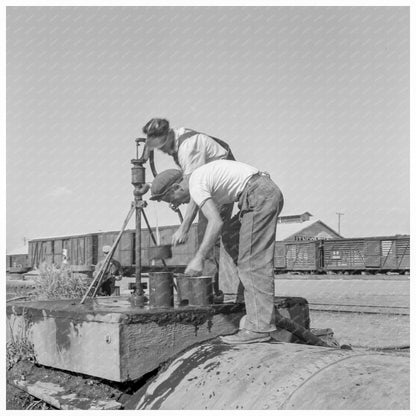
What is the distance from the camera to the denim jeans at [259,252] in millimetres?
3754

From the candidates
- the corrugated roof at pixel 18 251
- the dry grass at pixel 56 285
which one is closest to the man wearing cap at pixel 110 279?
the dry grass at pixel 56 285

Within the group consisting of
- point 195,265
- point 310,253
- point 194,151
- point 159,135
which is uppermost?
point 159,135

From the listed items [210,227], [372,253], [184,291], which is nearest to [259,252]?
[210,227]

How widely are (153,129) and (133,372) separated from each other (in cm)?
196

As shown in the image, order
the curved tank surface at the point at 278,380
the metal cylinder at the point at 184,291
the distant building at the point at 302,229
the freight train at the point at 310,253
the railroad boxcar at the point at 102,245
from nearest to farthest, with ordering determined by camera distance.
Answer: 1. the curved tank surface at the point at 278,380
2. the metal cylinder at the point at 184,291
3. the freight train at the point at 310,253
4. the railroad boxcar at the point at 102,245
5. the distant building at the point at 302,229

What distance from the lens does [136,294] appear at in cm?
442

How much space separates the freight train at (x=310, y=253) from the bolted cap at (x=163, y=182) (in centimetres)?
2337

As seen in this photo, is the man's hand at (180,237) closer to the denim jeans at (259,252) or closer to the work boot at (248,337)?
the denim jeans at (259,252)

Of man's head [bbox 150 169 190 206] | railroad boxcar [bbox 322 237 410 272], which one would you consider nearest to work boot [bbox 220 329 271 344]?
man's head [bbox 150 169 190 206]

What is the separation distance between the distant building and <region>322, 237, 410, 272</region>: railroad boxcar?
8681 mm

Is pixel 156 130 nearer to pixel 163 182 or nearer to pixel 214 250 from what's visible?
pixel 163 182

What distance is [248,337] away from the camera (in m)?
3.73

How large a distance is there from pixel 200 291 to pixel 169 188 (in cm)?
92
